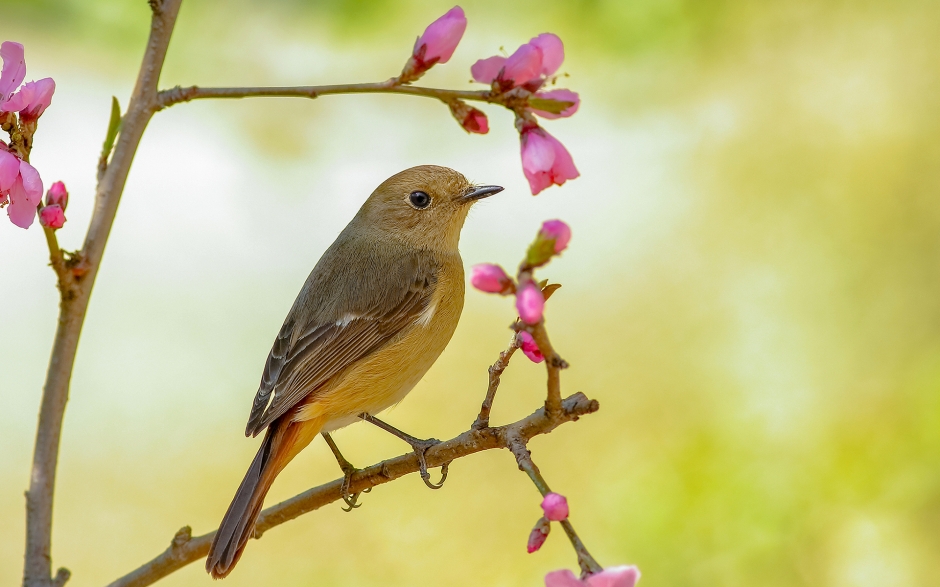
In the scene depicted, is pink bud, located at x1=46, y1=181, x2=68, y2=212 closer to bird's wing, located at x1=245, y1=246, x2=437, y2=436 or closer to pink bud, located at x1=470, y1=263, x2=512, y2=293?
pink bud, located at x1=470, y1=263, x2=512, y2=293

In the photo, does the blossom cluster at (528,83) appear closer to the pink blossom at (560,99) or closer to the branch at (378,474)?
the pink blossom at (560,99)

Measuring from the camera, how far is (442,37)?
1.52 metres

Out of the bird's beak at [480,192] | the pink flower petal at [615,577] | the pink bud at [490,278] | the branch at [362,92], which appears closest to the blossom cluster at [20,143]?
the branch at [362,92]

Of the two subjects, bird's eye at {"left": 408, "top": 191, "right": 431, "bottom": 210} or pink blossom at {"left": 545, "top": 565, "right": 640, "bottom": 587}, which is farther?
bird's eye at {"left": 408, "top": 191, "right": 431, "bottom": 210}

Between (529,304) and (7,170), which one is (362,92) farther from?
(7,170)

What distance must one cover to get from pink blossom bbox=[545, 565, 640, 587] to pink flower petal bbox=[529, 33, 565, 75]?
75 centimetres

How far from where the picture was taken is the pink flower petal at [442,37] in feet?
5.00

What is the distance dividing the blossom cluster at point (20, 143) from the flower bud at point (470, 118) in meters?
0.64

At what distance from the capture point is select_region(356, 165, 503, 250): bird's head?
310 cm

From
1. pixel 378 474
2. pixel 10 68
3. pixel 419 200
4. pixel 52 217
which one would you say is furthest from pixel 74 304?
pixel 419 200

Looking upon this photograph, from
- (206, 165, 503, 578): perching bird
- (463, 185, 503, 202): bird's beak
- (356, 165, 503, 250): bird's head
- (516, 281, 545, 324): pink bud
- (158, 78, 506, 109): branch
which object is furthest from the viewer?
(356, 165, 503, 250): bird's head

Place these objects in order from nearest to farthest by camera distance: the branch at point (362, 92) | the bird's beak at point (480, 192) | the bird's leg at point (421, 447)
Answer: the branch at point (362, 92), the bird's leg at point (421, 447), the bird's beak at point (480, 192)

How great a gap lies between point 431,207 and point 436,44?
1592 mm

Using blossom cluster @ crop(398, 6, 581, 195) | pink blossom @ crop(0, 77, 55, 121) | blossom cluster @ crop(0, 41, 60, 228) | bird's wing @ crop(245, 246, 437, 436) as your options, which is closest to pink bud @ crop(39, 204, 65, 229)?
blossom cluster @ crop(0, 41, 60, 228)
